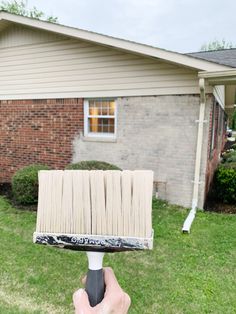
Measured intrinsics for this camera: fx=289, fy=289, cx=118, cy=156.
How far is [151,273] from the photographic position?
396 centimetres

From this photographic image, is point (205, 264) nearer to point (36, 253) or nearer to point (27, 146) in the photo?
point (36, 253)

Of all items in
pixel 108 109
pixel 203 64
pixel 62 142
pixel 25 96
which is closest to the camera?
pixel 203 64

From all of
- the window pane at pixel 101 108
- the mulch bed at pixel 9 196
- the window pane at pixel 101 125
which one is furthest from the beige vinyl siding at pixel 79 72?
the mulch bed at pixel 9 196

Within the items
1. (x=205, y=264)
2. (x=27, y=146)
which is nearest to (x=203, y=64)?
(x=205, y=264)

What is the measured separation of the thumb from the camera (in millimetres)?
1236

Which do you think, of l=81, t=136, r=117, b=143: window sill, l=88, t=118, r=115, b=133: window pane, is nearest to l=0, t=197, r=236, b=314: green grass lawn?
l=81, t=136, r=117, b=143: window sill

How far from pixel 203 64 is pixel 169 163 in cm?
233

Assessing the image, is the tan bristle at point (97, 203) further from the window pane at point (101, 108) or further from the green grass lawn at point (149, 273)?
the window pane at point (101, 108)

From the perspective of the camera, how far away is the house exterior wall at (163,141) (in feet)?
21.2

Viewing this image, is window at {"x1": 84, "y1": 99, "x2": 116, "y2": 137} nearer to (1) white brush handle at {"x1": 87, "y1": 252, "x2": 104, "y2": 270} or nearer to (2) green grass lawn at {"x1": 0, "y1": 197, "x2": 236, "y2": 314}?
(2) green grass lawn at {"x1": 0, "y1": 197, "x2": 236, "y2": 314}

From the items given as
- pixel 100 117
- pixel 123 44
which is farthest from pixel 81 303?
pixel 100 117

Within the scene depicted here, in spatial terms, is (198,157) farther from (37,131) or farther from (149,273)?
(37,131)

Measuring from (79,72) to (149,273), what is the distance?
17.9ft

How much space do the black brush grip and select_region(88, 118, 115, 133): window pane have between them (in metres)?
6.24
